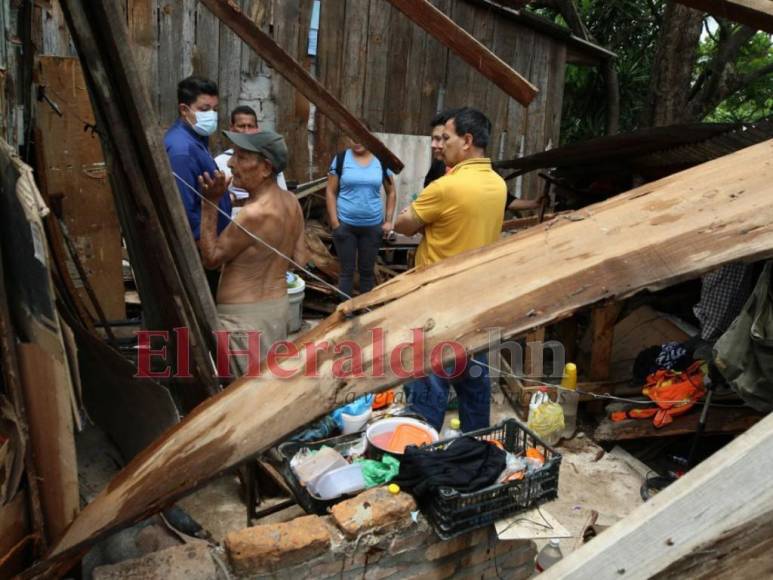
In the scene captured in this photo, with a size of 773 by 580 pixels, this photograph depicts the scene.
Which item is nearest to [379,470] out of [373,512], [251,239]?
[373,512]

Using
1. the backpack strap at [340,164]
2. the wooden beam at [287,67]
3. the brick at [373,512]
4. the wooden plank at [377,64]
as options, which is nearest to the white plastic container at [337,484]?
the brick at [373,512]

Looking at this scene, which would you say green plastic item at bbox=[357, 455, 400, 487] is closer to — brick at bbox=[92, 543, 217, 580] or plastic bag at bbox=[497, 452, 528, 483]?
plastic bag at bbox=[497, 452, 528, 483]

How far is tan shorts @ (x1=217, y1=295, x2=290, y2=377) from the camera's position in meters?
3.33

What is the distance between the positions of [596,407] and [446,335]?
15.6ft

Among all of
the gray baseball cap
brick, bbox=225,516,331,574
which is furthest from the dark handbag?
the gray baseball cap

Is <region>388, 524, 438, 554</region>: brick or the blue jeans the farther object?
the blue jeans

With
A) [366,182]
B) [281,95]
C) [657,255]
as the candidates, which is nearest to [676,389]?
[366,182]

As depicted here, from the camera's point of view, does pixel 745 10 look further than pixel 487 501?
No

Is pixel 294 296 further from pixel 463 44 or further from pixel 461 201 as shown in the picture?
pixel 463 44

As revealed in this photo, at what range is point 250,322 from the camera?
11.2 feet

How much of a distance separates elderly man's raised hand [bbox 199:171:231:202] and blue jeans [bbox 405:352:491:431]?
64.4 inches

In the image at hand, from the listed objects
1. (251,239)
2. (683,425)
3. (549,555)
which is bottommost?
(683,425)

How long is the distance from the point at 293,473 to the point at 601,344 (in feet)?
10.4

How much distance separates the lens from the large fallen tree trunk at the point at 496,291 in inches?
42.0
